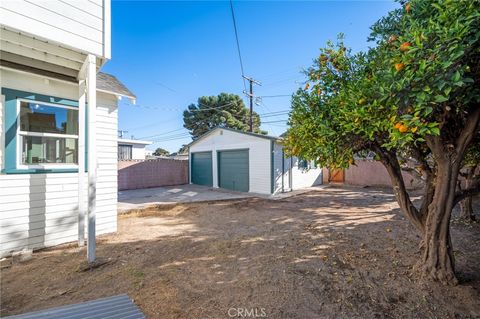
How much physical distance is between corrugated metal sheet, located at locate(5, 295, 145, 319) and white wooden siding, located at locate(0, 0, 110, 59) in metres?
3.02

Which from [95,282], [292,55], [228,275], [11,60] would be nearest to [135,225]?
[95,282]

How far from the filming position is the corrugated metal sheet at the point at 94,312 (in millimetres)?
1732

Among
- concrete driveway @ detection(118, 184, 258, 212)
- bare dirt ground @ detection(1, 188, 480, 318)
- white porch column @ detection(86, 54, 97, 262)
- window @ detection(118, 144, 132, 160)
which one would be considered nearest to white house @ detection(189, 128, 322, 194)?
concrete driveway @ detection(118, 184, 258, 212)

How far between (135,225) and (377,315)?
5.34m

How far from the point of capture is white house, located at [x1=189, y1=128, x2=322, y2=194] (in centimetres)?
1080

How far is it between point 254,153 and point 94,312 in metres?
9.79

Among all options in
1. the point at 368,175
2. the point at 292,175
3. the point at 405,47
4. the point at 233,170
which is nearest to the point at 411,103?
the point at 405,47

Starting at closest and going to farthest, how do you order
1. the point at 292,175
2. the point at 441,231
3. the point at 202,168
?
1. the point at 441,231
2. the point at 292,175
3. the point at 202,168

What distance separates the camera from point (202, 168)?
14.5 m

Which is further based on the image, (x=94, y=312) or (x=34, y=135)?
(x=34, y=135)

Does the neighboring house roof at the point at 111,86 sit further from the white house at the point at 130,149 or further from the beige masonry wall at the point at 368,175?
the white house at the point at 130,149

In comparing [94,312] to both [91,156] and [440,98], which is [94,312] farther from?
[440,98]

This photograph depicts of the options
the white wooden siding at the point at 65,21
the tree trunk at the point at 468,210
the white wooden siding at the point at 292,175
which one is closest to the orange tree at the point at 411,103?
the white wooden siding at the point at 65,21

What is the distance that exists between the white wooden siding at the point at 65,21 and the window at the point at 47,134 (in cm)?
171
